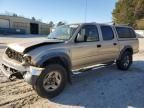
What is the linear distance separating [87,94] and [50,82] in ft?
3.64

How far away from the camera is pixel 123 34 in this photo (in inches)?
307

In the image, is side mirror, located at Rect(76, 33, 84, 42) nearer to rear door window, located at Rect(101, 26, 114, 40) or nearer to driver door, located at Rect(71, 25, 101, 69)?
driver door, located at Rect(71, 25, 101, 69)

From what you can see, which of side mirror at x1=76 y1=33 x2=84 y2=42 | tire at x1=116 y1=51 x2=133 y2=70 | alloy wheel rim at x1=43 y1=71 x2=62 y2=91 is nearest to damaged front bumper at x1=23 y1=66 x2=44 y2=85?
alloy wheel rim at x1=43 y1=71 x2=62 y2=91

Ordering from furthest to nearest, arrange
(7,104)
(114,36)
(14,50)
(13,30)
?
(13,30)
(114,36)
(14,50)
(7,104)

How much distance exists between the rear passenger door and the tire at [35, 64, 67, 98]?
2063mm

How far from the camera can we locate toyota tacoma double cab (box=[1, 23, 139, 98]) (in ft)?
14.8

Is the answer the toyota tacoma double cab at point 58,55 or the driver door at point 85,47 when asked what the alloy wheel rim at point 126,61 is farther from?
the driver door at point 85,47

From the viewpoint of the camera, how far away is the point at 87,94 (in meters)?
5.19

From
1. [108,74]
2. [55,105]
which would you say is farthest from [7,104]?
[108,74]

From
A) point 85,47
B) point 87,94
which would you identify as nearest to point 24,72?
point 87,94

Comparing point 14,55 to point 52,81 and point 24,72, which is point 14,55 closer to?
point 24,72

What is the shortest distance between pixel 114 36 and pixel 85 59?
1980mm

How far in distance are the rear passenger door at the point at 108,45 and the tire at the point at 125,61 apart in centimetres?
58

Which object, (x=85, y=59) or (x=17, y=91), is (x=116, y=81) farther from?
(x=17, y=91)
